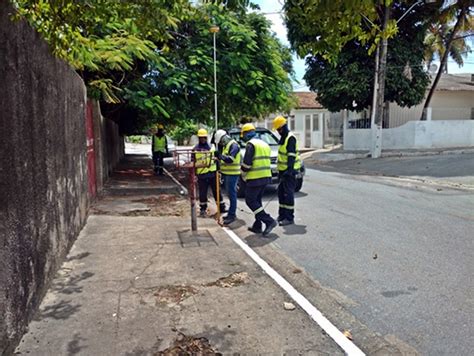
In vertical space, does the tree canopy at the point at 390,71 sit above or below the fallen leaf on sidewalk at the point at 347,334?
above

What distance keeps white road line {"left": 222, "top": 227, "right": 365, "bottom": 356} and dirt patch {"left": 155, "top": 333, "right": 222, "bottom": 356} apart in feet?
3.26

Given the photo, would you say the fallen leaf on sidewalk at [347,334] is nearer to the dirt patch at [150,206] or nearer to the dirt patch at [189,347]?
the dirt patch at [189,347]

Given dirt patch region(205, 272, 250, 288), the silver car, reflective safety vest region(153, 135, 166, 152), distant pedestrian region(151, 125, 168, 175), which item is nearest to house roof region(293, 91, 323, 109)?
distant pedestrian region(151, 125, 168, 175)

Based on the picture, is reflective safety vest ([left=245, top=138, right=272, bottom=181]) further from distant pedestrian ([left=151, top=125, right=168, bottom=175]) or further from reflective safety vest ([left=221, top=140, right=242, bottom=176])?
distant pedestrian ([left=151, top=125, right=168, bottom=175])

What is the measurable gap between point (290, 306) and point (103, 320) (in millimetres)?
1712

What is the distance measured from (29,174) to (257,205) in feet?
12.9

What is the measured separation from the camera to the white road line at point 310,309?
3440mm

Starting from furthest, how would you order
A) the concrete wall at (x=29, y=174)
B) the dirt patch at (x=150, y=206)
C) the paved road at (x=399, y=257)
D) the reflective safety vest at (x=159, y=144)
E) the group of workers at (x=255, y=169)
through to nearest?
1. the reflective safety vest at (x=159, y=144)
2. the dirt patch at (x=150, y=206)
3. the group of workers at (x=255, y=169)
4. the paved road at (x=399, y=257)
5. the concrete wall at (x=29, y=174)

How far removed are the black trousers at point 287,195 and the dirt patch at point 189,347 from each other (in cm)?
424

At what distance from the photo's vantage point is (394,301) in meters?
4.28

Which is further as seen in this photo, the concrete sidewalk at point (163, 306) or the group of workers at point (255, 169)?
the group of workers at point (255, 169)

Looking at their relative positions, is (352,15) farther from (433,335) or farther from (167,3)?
(433,335)

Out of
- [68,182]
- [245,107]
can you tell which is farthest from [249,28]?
[68,182]

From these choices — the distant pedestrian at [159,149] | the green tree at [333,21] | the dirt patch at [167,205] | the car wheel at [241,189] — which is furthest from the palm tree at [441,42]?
the green tree at [333,21]
